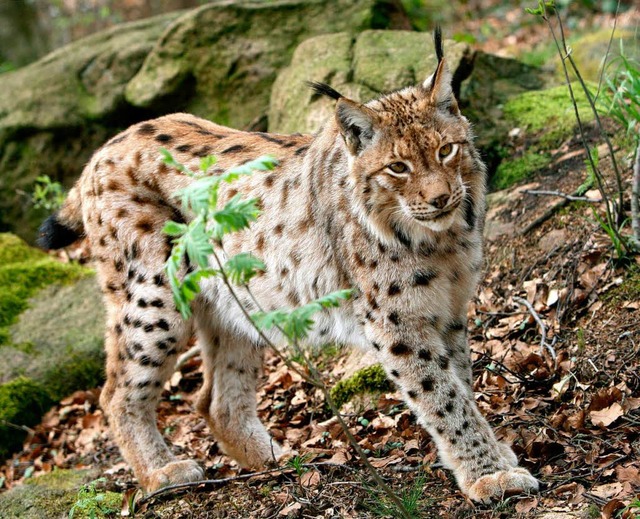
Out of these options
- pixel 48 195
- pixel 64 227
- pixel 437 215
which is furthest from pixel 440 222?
pixel 48 195

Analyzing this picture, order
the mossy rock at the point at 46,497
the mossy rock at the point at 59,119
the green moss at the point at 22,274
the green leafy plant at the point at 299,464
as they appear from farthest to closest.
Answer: the mossy rock at the point at 59,119 < the green moss at the point at 22,274 < the mossy rock at the point at 46,497 < the green leafy plant at the point at 299,464

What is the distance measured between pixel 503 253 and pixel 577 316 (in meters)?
1.14

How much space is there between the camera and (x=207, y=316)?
18.9 feet

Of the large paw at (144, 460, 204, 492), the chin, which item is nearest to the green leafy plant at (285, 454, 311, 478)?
the large paw at (144, 460, 204, 492)

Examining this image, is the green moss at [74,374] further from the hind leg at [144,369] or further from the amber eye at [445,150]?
the amber eye at [445,150]

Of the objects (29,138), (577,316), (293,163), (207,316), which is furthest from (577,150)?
(29,138)

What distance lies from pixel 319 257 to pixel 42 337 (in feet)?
12.3

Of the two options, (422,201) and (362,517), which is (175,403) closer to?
(362,517)

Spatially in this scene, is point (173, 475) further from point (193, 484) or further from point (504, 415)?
point (504, 415)

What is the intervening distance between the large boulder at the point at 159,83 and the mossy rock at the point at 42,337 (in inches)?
70.7

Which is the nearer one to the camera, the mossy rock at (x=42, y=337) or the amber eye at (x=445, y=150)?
the amber eye at (x=445, y=150)

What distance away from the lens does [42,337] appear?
25.5 feet

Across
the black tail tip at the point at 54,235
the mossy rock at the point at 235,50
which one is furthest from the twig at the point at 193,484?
the mossy rock at the point at 235,50

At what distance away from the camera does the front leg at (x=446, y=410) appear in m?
4.29
